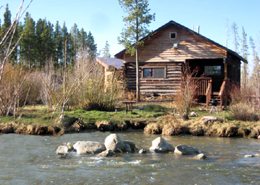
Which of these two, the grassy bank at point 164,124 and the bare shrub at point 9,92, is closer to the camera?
the bare shrub at point 9,92

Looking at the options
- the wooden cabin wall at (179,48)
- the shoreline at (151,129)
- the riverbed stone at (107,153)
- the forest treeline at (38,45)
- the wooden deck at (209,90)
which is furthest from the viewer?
the forest treeline at (38,45)

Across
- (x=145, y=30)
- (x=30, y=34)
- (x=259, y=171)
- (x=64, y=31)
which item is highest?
(x=64, y=31)

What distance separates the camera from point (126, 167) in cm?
855

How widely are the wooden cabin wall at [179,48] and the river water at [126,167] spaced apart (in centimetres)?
1366

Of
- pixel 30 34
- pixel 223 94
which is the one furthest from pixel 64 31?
pixel 223 94

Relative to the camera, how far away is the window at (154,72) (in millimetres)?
25836

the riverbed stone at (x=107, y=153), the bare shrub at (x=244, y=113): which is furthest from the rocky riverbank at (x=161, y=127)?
the riverbed stone at (x=107, y=153)

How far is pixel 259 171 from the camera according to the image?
27.0ft

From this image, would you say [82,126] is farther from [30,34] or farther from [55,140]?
[30,34]

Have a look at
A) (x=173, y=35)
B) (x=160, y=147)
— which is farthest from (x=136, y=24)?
(x=160, y=147)

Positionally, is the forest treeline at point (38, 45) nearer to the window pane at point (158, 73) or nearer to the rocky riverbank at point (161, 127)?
the window pane at point (158, 73)

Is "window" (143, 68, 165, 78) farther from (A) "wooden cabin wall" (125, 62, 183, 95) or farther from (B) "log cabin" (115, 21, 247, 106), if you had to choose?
(A) "wooden cabin wall" (125, 62, 183, 95)

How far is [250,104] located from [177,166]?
31.8 ft

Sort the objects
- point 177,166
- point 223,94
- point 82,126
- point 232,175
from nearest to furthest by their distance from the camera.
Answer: point 232,175, point 177,166, point 82,126, point 223,94
